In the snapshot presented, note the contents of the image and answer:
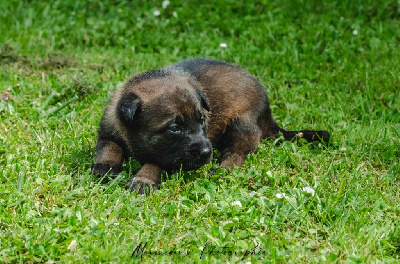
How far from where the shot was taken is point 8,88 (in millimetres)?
6035

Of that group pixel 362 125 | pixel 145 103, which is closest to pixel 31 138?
pixel 145 103

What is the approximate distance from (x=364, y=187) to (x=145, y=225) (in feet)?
6.20

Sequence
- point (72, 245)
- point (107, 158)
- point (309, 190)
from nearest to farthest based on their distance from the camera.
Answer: point (72, 245) → point (309, 190) → point (107, 158)

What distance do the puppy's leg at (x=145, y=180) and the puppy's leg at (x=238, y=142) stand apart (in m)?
0.69

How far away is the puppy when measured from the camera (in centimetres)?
447

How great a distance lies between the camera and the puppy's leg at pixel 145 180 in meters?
4.31

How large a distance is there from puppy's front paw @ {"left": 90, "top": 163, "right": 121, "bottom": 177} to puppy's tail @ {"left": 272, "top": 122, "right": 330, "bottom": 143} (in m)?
1.76

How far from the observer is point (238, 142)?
5102 mm

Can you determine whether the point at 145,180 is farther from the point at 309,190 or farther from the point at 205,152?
the point at 309,190

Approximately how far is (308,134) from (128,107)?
1.91 metres

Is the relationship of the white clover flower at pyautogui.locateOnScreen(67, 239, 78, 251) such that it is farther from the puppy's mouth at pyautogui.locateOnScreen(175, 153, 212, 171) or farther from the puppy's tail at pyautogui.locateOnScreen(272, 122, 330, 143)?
the puppy's tail at pyautogui.locateOnScreen(272, 122, 330, 143)

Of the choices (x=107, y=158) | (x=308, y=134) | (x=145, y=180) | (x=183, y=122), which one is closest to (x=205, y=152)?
(x=183, y=122)

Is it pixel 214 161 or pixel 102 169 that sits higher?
pixel 102 169

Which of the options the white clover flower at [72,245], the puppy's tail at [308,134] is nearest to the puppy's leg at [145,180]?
the white clover flower at [72,245]
